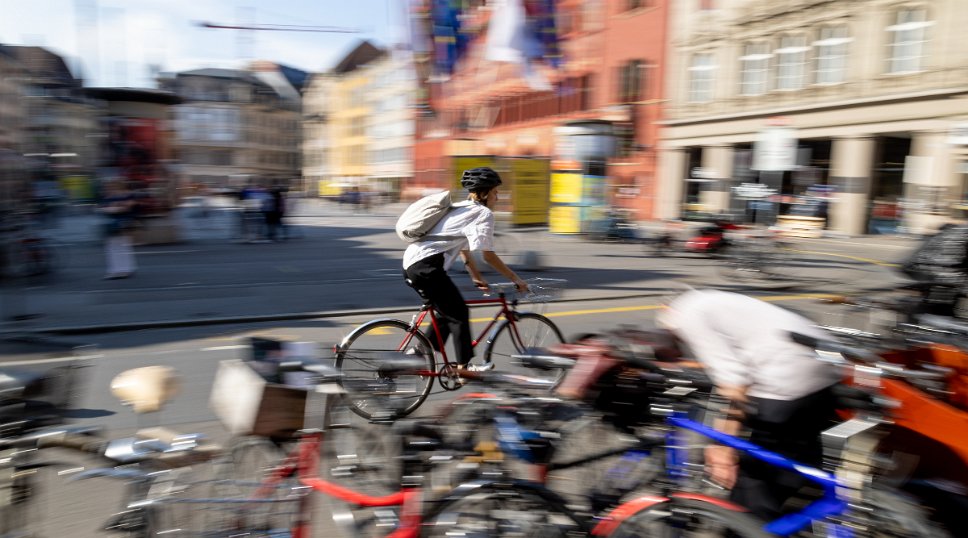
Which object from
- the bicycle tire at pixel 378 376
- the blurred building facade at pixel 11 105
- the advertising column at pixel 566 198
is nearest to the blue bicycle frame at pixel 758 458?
the bicycle tire at pixel 378 376

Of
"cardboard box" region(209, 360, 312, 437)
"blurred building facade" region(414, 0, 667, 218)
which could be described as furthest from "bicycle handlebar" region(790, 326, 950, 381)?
"blurred building facade" region(414, 0, 667, 218)

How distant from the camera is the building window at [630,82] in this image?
34.5 m

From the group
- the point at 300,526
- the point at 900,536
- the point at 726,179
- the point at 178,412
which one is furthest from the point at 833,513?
the point at 726,179

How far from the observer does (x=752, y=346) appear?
3.20 metres

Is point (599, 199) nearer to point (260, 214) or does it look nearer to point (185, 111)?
point (260, 214)

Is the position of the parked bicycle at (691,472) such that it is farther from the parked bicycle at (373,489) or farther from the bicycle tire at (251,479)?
the bicycle tire at (251,479)

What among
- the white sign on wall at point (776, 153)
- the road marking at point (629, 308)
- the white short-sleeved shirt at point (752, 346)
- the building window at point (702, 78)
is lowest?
the road marking at point (629, 308)

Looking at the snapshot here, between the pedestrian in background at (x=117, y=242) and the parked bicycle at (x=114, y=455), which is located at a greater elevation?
the parked bicycle at (x=114, y=455)

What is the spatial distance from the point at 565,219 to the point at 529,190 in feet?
15.5

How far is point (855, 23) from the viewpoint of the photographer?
25141 mm

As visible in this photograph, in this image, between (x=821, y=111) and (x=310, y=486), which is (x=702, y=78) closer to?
(x=821, y=111)

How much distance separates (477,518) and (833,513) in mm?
1317

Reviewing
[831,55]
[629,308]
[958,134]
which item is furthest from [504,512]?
[831,55]

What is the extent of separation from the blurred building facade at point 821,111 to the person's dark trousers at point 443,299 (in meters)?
19.0
